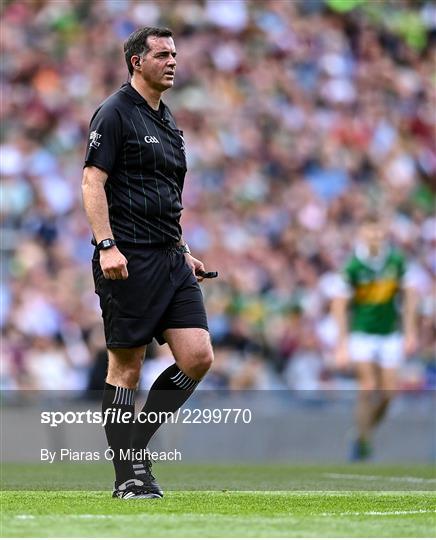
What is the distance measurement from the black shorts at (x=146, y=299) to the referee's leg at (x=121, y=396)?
0.11 meters

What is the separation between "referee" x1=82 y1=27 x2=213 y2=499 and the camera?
7.52 metres

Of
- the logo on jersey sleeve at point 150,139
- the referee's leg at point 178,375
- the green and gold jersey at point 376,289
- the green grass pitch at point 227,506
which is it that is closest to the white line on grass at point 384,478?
the green grass pitch at point 227,506

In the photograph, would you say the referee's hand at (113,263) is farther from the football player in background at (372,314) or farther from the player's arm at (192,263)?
the football player in background at (372,314)

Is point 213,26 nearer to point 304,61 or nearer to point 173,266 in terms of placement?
point 304,61

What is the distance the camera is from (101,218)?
24.2 ft

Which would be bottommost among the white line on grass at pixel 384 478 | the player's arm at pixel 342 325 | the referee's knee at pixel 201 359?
the white line on grass at pixel 384 478

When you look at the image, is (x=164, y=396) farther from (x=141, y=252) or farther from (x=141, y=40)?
(x=141, y=40)

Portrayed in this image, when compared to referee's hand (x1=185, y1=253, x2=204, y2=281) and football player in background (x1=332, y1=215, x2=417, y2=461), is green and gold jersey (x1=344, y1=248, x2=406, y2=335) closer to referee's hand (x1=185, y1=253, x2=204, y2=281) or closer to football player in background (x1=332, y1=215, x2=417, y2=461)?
football player in background (x1=332, y1=215, x2=417, y2=461)

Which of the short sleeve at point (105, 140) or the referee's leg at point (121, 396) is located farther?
the referee's leg at point (121, 396)

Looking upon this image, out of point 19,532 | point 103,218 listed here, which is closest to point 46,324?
point 103,218

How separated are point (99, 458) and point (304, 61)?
355 inches

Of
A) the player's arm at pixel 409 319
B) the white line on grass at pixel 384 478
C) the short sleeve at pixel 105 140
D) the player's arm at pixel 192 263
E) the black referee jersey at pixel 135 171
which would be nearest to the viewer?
the short sleeve at pixel 105 140

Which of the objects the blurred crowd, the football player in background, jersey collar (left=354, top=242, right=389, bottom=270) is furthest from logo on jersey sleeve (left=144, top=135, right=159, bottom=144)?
the blurred crowd

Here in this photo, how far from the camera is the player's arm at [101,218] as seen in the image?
287 inches
